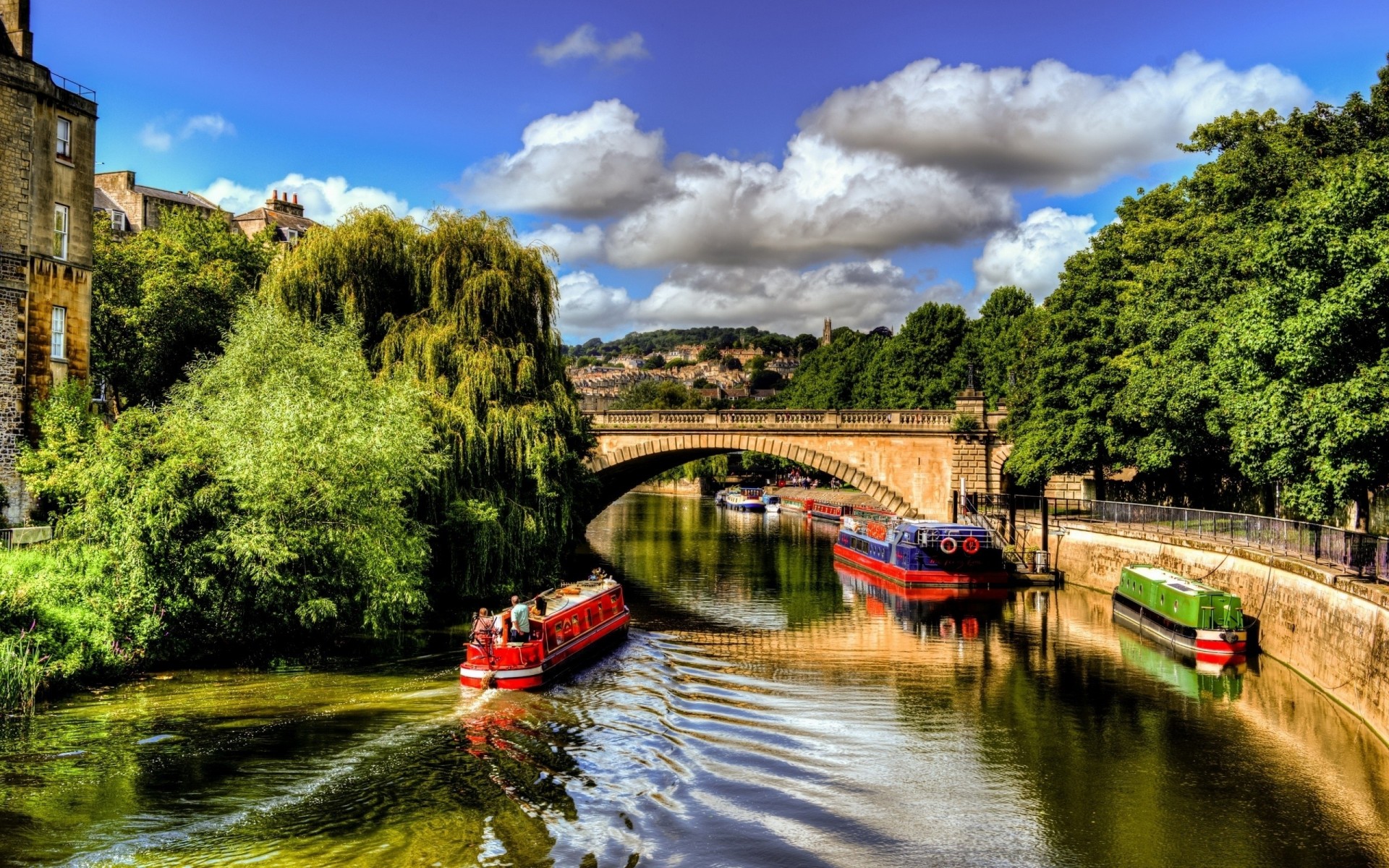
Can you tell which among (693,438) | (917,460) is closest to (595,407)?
(693,438)

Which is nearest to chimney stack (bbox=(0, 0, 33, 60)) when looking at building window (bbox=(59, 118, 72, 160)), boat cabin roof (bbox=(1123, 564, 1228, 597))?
building window (bbox=(59, 118, 72, 160))

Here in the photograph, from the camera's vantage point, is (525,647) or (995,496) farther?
(995,496)

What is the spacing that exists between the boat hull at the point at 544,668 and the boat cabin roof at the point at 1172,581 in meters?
14.9

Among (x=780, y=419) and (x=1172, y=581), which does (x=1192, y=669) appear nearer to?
(x=1172, y=581)

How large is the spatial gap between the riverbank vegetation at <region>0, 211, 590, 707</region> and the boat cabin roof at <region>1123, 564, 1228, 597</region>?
17523 mm

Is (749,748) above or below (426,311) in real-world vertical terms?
below

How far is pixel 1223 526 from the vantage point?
104 ft

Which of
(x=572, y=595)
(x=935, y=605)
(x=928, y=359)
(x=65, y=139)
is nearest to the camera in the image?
(x=572, y=595)

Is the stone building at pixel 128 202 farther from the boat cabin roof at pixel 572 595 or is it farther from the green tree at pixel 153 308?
the boat cabin roof at pixel 572 595

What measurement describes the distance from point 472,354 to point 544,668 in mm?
12195

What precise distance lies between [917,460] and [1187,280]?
52.9ft

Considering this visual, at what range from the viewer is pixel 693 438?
51.3 metres

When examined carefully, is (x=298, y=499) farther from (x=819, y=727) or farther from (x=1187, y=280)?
(x=1187, y=280)

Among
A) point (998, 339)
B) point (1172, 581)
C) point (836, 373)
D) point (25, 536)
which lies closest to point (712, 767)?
point (1172, 581)
